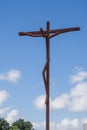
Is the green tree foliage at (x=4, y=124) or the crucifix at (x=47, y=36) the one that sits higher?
the green tree foliage at (x=4, y=124)

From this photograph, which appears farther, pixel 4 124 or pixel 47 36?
pixel 4 124

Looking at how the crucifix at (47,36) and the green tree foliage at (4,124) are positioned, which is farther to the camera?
the green tree foliage at (4,124)

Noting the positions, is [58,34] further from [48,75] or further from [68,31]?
[48,75]

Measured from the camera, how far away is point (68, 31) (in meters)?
15.5

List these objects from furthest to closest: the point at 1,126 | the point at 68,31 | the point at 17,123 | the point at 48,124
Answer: the point at 17,123 → the point at 1,126 → the point at 68,31 → the point at 48,124

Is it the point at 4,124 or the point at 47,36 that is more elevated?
the point at 4,124

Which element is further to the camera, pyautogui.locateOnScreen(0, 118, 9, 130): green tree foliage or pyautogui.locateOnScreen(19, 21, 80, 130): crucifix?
pyautogui.locateOnScreen(0, 118, 9, 130): green tree foliage

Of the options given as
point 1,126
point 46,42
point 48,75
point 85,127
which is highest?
point 1,126

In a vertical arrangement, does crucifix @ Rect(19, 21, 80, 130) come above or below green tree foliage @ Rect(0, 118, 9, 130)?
below

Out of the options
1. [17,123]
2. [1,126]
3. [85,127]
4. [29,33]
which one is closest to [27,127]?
[17,123]

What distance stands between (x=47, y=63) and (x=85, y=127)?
2033cm

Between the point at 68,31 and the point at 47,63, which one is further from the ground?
A: the point at 68,31

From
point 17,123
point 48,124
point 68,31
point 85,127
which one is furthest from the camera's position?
point 17,123

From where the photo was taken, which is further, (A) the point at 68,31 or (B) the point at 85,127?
(B) the point at 85,127
